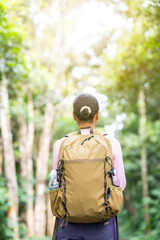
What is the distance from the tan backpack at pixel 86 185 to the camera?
2.07m

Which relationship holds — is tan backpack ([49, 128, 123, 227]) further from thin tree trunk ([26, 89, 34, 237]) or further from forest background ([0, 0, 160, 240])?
thin tree trunk ([26, 89, 34, 237])

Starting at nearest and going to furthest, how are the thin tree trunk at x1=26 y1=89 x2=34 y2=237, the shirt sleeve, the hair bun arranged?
the shirt sleeve
the hair bun
the thin tree trunk at x1=26 y1=89 x2=34 y2=237

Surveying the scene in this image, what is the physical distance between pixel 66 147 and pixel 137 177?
20.8 meters

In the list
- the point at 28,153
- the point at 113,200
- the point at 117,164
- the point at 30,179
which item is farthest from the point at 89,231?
the point at 28,153

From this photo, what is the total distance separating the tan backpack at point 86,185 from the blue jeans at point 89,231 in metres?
0.07

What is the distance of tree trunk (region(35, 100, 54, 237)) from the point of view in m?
15.6

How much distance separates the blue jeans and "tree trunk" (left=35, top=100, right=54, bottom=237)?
13785 millimetres

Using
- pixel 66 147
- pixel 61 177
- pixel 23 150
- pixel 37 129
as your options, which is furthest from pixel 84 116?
pixel 37 129

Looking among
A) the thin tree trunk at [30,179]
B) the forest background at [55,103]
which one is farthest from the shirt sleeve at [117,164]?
the thin tree trunk at [30,179]

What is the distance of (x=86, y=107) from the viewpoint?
7.77ft

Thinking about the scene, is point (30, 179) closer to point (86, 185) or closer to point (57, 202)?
point (57, 202)

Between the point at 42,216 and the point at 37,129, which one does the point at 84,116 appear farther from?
the point at 37,129

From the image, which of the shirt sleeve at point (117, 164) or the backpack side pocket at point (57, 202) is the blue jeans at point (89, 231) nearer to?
the backpack side pocket at point (57, 202)

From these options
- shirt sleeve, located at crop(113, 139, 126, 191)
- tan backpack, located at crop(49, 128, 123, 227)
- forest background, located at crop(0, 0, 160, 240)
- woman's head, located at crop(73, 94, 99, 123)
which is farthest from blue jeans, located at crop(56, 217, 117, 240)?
forest background, located at crop(0, 0, 160, 240)
